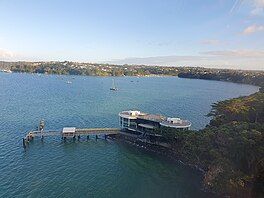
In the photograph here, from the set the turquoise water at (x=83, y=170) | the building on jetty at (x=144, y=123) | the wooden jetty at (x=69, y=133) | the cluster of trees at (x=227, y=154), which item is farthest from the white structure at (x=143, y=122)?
the turquoise water at (x=83, y=170)

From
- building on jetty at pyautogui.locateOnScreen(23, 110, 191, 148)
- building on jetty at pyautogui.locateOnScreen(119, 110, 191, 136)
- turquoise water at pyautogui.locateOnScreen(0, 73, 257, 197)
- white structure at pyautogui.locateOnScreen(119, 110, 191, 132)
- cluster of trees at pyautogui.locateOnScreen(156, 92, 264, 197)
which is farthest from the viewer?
white structure at pyautogui.locateOnScreen(119, 110, 191, 132)

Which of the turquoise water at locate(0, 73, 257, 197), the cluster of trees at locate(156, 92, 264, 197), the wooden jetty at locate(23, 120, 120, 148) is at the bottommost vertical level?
the turquoise water at locate(0, 73, 257, 197)

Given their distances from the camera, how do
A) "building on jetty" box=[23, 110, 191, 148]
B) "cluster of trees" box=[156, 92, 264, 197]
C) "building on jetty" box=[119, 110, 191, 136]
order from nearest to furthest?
"cluster of trees" box=[156, 92, 264, 197] < "building on jetty" box=[23, 110, 191, 148] < "building on jetty" box=[119, 110, 191, 136]

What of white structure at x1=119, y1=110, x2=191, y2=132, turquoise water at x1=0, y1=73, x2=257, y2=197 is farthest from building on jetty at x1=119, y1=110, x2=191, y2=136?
turquoise water at x1=0, y1=73, x2=257, y2=197

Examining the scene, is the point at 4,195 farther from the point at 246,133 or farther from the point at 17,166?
the point at 246,133

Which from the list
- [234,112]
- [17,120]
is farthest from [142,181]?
[17,120]

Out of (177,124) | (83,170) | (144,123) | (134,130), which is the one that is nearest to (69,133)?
(134,130)

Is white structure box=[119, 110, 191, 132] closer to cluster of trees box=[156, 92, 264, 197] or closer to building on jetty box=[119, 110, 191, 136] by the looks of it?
building on jetty box=[119, 110, 191, 136]

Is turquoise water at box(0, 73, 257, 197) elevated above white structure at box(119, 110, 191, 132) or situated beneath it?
situated beneath
